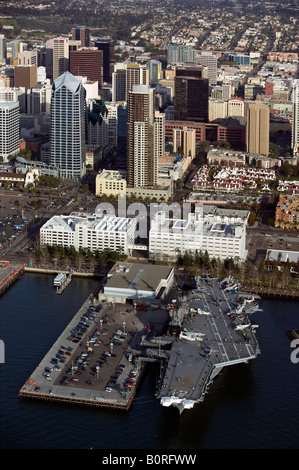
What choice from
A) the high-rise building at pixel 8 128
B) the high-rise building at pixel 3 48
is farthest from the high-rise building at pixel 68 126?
the high-rise building at pixel 3 48

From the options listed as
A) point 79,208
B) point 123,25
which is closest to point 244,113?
point 79,208

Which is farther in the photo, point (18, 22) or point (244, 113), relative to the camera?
point (18, 22)

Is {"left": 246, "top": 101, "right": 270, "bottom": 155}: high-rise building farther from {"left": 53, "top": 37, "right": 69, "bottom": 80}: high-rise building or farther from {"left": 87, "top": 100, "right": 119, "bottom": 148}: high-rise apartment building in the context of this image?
{"left": 53, "top": 37, "right": 69, "bottom": 80}: high-rise building

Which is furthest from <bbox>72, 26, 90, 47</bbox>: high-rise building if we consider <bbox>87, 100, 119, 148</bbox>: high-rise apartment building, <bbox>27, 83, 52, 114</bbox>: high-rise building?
<bbox>87, 100, 119, 148</bbox>: high-rise apartment building

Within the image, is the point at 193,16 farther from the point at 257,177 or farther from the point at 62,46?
the point at 257,177

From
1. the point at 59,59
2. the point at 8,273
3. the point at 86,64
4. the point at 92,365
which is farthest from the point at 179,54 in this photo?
the point at 92,365

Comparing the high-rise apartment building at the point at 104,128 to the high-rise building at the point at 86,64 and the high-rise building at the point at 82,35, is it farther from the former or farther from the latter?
the high-rise building at the point at 82,35
